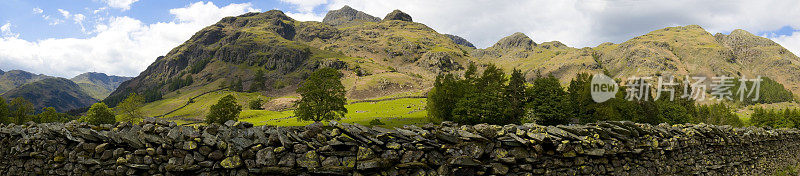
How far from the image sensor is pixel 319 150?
307 inches

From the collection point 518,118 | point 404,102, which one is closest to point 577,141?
point 518,118

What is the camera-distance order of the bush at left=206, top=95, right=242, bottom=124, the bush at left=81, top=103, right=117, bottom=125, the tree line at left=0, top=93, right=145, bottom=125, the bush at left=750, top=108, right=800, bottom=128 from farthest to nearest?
the bush at left=750, top=108, right=800, bottom=128 → the bush at left=81, top=103, right=117, bottom=125 → the bush at left=206, top=95, right=242, bottom=124 → the tree line at left=0, top=93, right=145, bottom=125

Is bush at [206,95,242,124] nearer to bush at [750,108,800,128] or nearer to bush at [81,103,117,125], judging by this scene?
bush at [81,103,117,125]

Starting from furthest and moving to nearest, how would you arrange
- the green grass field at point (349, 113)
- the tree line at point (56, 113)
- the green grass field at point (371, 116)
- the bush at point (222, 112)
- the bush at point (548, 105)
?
the green grass field at point (349, 113) → the green grass field at point (371, 116) → the bush at point (222, 112) → the tree line at point (56, 113) → the bush at point (548, 105)

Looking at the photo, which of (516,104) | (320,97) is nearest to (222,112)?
(320,97)

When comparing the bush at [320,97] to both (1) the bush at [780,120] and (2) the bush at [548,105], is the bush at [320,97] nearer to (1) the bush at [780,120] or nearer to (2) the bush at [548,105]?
(2) the bush at [548,105]

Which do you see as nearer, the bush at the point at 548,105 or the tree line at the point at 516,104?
the tree line at the point at 516,104

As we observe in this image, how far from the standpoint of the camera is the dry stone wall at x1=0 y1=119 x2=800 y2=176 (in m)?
7.73

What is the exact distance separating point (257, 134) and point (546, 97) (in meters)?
49.4

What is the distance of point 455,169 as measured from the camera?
8.40 meters

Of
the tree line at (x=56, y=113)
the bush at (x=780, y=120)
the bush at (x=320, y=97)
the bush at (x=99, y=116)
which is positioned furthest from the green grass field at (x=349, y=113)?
the bush at (x=780, y=120)

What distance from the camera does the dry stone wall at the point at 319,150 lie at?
7.73 m

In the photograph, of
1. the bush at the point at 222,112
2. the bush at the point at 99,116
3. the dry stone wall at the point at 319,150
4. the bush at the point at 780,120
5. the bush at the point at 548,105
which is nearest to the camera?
the dry stone wall at the point at 319,150

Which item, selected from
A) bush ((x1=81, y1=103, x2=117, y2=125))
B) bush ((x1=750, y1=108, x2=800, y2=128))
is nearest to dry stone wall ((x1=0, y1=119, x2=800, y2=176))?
bush ((x1=81, y1=103, x2=117, y2=125))
